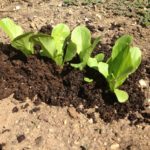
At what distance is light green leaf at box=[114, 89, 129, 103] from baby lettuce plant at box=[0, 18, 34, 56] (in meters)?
0.53

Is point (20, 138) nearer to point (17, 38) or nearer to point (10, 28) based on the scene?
A: point (17, 38)

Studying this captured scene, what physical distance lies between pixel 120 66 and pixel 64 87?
340mm

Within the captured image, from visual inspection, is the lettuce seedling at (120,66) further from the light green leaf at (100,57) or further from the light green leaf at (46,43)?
the light green leaf at (46,43)

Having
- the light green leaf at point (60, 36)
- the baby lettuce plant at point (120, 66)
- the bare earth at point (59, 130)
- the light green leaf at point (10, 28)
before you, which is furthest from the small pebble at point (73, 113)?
the light green leaf at point (10, 28)

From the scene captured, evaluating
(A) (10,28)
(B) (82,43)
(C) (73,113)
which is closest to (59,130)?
(C) (73,113)

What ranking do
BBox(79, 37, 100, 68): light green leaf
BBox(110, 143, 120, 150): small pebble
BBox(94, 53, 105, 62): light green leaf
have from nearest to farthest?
BBox(110, 143, 120, 150): small pebble → BBox(79, 37, 100, 68): light green leaf → BBox(94, 53, 105, 62): light green leaf

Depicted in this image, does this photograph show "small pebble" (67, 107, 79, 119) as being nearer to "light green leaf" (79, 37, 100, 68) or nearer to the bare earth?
the bare earth

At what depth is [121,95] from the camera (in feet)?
6.82

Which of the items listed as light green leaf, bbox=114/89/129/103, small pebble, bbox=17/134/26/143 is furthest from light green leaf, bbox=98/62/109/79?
small pebble, bbox=17/134/26/143

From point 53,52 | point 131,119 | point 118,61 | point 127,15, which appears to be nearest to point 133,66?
point 118,61

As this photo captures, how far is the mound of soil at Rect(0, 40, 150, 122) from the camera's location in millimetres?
2119

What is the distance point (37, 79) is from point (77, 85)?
0.22 m

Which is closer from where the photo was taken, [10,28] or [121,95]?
[121,95]

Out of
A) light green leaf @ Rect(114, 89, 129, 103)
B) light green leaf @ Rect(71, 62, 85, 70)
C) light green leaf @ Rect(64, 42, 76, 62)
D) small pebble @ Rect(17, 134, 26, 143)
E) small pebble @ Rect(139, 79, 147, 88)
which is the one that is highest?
light green leaf @ Rect(64, 42, 76, 62)
